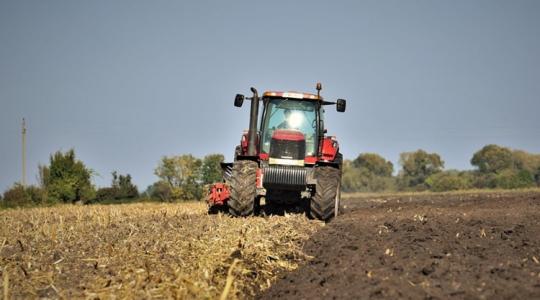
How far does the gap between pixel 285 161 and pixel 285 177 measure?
2.04 ft

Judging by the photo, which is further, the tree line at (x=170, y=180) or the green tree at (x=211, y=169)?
the green tree at (x=211, y=169)

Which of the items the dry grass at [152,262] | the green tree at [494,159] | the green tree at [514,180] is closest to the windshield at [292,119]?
the dry grass at [152,262]

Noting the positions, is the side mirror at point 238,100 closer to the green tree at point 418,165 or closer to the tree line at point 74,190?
the tree line at point 74,190

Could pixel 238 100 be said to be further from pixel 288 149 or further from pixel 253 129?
pixel 288 149

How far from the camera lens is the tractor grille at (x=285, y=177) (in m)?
12.3

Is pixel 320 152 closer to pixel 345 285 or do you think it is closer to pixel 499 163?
pixel 345 285

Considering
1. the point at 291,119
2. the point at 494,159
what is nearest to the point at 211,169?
the point at 291,119

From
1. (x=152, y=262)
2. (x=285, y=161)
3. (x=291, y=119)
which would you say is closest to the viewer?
(x=152, y=262)

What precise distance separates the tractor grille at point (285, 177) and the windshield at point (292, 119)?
40.6 inches

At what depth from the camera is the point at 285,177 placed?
12.3 metres

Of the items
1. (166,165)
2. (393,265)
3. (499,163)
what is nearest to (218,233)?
(393,265)

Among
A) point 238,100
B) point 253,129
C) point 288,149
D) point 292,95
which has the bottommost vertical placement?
point 288,149

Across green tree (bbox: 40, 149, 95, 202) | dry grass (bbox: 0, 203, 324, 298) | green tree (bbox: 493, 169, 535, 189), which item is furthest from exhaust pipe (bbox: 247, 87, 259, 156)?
green tree (bbox: 493, 169, 535, 189)

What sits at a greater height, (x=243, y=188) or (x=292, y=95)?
(x=292, y=95)
